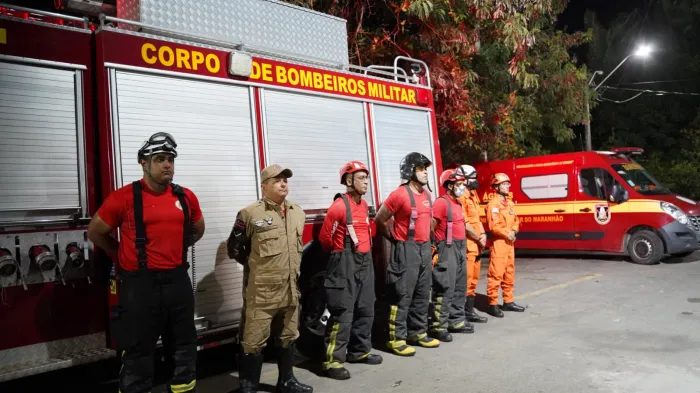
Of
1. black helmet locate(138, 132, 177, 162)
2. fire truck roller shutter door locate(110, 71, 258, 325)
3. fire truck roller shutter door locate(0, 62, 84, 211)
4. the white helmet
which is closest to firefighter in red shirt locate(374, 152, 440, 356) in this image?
the white helmet

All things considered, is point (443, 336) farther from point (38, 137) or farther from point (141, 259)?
point (38, 137)

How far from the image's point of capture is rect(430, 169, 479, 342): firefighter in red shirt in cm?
562

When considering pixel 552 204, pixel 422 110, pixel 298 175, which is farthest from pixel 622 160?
pixel 298 175

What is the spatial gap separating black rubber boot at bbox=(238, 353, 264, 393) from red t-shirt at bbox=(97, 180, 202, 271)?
96 cm

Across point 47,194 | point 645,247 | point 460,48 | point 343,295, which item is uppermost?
point 460,48

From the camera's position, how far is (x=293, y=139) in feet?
16.1

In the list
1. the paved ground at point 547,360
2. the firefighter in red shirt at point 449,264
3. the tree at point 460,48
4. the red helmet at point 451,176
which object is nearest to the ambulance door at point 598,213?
the tree at point 460,48

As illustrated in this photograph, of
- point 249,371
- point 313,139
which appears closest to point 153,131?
point 313,139

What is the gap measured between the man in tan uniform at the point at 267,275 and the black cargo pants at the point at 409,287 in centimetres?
124

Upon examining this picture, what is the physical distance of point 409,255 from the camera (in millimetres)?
5129

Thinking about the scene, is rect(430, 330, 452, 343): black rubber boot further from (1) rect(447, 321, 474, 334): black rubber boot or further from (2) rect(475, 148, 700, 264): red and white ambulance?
→ (2) rect(475, 148, 700, 264): red and white ambulance

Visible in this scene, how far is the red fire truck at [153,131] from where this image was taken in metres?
3.42

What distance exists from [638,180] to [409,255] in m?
7.23

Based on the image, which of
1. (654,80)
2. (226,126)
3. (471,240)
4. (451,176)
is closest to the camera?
(226,126)
